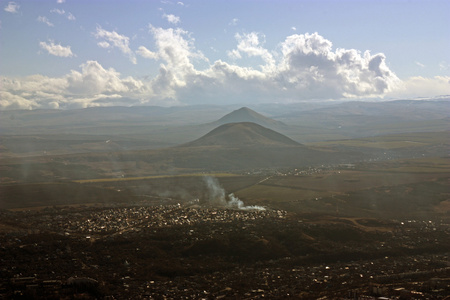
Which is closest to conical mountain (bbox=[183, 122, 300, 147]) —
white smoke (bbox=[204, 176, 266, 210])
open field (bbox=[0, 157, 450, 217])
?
open field (bbox=[0, 157, 450, 217])

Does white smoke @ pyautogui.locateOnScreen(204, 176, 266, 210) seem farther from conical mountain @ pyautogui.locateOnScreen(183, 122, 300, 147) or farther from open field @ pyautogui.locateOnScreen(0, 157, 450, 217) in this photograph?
conical mountain @ pyautogui.locateOnScreen(183, 122, 300, 147)

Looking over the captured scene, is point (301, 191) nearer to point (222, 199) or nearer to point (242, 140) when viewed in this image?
point (222, 199)

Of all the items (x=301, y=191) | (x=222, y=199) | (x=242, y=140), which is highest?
(x=242, y=140)

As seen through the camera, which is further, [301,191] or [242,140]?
[242,140]

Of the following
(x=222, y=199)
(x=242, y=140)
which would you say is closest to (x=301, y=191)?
(x=222, y=199)

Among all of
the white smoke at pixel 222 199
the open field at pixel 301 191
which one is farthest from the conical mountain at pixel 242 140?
the white smoke at pixel 222 199

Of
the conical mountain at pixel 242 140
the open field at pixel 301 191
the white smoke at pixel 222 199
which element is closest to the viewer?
the white smoke at pixel 222 199

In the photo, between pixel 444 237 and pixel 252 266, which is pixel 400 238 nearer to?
pixel 444 237

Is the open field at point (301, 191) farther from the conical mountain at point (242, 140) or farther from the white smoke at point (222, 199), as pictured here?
the conical mountain at point (242, 140)
